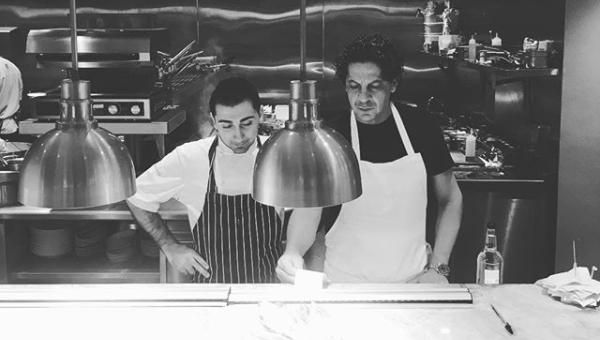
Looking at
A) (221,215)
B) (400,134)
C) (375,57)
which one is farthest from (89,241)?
(375,57)

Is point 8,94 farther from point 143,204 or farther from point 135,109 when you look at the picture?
point 143,204

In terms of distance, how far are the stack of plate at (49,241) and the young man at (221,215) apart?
1.16 metres

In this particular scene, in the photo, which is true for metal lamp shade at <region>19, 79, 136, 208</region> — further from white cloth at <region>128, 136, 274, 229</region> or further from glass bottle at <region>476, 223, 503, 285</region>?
white cloth at <region>128, 136, 274, 229</region>

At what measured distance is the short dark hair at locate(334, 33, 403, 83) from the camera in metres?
3.16

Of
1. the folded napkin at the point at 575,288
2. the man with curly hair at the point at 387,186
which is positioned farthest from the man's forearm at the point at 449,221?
the folded napkin at the point at 575,288

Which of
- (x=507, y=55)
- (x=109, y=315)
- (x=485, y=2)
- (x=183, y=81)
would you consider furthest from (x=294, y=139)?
(x=485, y=2)

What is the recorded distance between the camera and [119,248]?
4.47m

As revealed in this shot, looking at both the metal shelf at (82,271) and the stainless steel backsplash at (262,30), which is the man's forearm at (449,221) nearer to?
the metal shelf at (82,271)

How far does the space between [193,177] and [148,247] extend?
1.06 meters

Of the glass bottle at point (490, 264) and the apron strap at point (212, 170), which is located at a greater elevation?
the apron strap at point (212, 170)

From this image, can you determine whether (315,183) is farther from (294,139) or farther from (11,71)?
(11,71)

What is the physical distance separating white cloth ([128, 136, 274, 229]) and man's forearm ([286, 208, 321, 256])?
0.42m

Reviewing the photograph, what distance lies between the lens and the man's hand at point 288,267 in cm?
273

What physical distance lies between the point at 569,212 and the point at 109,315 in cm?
305
